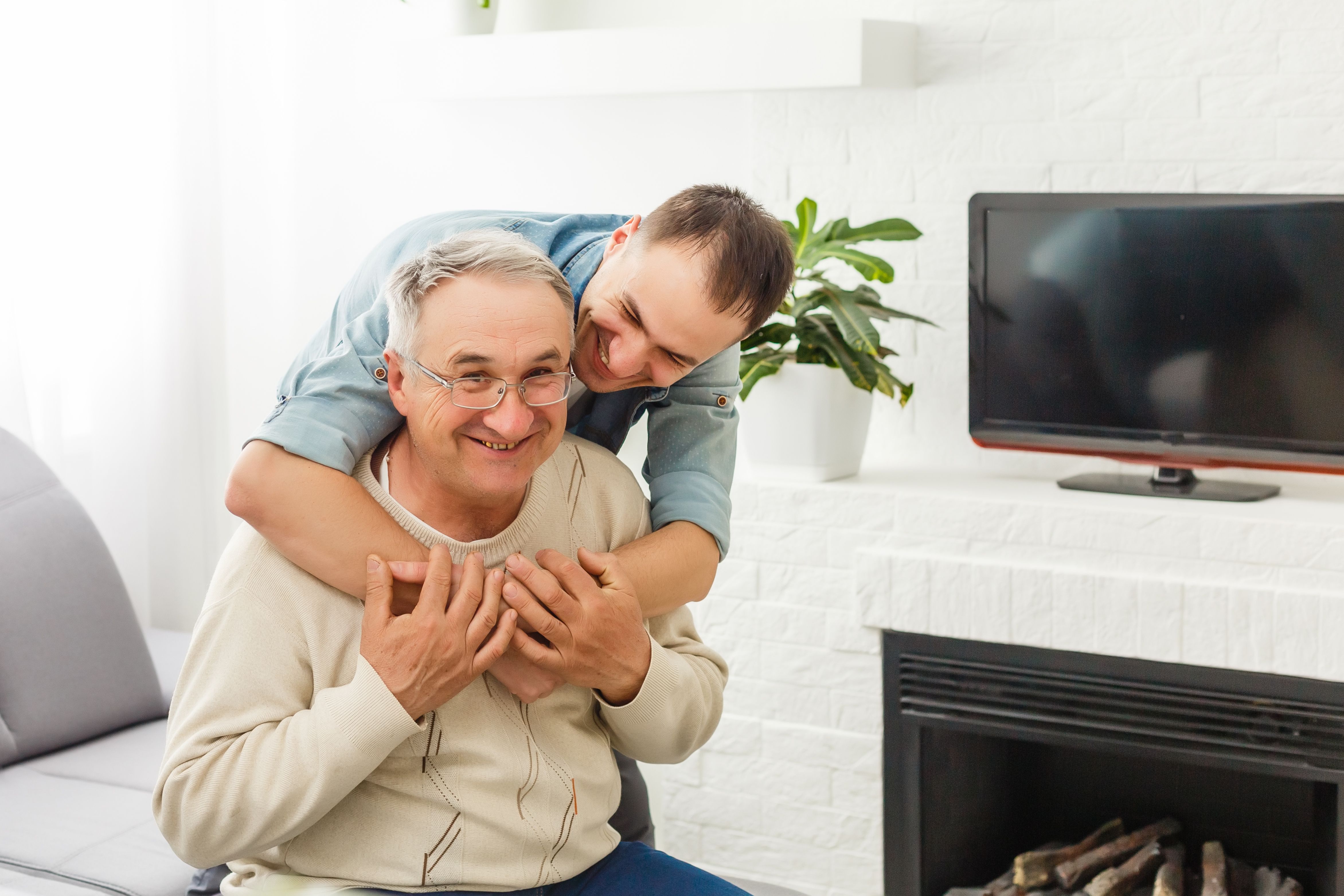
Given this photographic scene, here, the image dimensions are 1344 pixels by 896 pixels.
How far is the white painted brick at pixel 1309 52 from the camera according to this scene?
235 cm

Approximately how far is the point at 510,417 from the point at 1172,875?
1864 mm

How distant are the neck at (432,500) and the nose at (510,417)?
12 cm

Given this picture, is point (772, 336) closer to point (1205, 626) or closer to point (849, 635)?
point (849, 635)

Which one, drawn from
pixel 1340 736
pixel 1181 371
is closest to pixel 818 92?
pixel 1181 371

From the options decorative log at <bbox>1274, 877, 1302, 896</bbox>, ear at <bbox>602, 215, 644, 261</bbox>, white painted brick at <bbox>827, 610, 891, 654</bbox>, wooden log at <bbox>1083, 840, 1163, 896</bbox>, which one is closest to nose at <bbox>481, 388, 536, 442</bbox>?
ear at <bbox>602, 215, 644, 261</bbox>

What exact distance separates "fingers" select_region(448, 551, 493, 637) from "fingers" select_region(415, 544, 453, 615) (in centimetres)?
1

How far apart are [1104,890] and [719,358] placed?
1.51 metres

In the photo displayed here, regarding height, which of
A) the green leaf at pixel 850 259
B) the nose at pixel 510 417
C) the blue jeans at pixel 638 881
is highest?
the green leaf at pixel 850 259

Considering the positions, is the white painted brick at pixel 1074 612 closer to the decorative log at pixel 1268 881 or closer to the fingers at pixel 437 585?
the decorative log at pixel 1268 881

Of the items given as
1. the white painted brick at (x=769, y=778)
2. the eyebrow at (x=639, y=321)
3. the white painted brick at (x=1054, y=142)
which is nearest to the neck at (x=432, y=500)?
the eyebrow at (x=639, y=321)

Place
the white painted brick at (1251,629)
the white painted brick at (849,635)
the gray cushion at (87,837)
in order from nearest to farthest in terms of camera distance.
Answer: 1. the gray cushion at (87,837)
2. the white painted brick at (1251,629)
3. the white painted brick at (849,635)

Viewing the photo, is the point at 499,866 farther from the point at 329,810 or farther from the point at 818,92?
the point at 818,92

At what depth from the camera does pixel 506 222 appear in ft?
4.99

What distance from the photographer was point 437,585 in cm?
128
